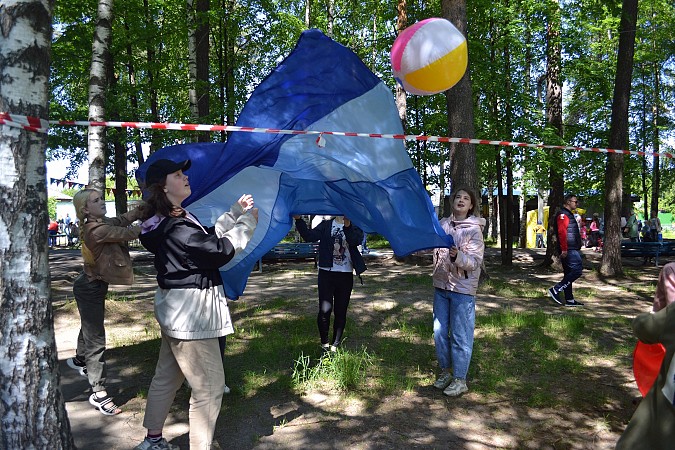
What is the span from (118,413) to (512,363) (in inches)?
153

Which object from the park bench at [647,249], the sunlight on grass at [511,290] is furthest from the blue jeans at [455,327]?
the park bench at [647,249]

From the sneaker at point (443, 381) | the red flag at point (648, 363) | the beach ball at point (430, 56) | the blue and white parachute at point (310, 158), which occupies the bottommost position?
the sneaker at point (443, 381)

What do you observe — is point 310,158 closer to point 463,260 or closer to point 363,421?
point 463,260

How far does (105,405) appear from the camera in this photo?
4.23 metres

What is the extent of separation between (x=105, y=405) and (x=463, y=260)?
3.19 metres

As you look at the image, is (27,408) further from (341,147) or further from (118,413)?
(341,147)

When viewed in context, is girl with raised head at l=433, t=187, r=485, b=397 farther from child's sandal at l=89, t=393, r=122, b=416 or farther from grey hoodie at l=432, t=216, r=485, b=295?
child's sandal at l=89, t=393, r=122, b=416

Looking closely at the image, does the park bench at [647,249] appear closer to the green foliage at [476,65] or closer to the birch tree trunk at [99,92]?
the green foliage at [476,65]

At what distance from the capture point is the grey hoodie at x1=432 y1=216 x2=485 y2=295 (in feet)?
14.4

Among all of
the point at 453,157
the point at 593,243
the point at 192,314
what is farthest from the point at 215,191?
the point at 593,243

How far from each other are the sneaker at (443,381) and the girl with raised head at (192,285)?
7.66 ft

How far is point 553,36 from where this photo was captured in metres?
14.1

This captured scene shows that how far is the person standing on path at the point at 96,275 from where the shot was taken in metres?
4.14

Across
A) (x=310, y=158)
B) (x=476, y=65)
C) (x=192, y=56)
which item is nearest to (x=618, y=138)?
(x=476, y=65)
